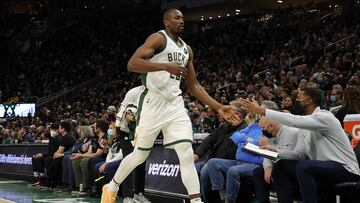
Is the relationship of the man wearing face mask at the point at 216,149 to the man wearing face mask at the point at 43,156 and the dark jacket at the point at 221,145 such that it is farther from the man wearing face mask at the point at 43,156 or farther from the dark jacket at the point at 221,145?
the man wearing face mask at the point at 43,156

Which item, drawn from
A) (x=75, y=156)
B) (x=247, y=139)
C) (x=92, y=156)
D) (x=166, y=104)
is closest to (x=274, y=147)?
(x=247, y=139)

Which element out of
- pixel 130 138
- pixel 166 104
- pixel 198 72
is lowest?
pixel 130 138

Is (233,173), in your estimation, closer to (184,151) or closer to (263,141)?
(263,141)

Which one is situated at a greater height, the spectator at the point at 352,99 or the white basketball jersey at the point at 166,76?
the white basketball jersey at the point at 166,76

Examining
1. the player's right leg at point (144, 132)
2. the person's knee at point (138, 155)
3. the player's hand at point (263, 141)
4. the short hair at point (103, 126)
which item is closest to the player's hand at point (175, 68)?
the player's right leg at point (144, 132)

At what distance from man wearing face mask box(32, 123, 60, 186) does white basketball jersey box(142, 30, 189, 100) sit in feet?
21.9

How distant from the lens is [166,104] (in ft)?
19.9

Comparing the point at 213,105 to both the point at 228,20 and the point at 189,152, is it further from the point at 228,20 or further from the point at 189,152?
the point at 228,20

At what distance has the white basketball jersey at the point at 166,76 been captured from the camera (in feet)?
19.9

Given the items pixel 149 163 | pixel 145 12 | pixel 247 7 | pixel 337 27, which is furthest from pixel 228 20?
pixel 149 163

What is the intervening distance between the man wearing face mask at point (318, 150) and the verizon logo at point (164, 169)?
2748 mm

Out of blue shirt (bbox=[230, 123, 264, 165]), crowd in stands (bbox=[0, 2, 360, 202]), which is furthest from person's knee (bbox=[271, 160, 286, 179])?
blue shirt (bbox=[230, 123, 264, 165])

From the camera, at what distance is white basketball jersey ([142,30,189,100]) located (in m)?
6.05

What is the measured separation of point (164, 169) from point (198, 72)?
1705cm
